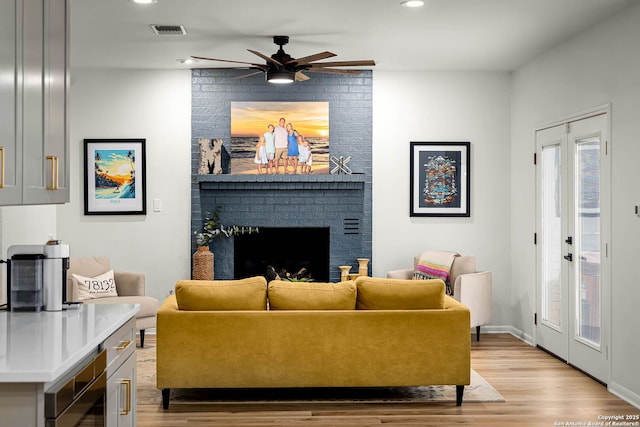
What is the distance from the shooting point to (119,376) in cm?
294

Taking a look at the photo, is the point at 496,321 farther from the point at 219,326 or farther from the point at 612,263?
the point at 219,326

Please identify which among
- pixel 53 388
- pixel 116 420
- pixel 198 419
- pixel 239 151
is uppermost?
pixel 239 151

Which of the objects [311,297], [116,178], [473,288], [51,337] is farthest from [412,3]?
[116,178]

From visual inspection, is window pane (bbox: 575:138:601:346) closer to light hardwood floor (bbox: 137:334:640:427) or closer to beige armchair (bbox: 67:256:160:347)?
light hardwood floor (bbox: 137:334:640:427)

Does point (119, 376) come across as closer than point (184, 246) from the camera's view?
Yes

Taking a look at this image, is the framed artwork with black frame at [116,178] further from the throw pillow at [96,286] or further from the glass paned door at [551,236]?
the glass paned door at [551,236]

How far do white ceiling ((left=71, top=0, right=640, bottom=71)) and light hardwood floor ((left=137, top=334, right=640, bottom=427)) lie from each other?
9.16ft

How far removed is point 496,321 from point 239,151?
3.33 metres

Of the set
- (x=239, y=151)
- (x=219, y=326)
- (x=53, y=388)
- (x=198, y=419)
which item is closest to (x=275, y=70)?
(x=239, y=151)

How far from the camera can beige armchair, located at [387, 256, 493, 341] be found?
6691 millimetres

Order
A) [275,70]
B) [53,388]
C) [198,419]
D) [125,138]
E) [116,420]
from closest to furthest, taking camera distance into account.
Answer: [53,388] → [116,420] → [198,419] → [275,70] → [125,138]

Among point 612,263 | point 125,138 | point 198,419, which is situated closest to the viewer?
point 198,419

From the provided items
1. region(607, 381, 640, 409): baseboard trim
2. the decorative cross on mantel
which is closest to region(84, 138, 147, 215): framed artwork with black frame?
the decorative cross on mantel

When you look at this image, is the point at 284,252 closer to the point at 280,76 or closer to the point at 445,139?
the point at 445,139
